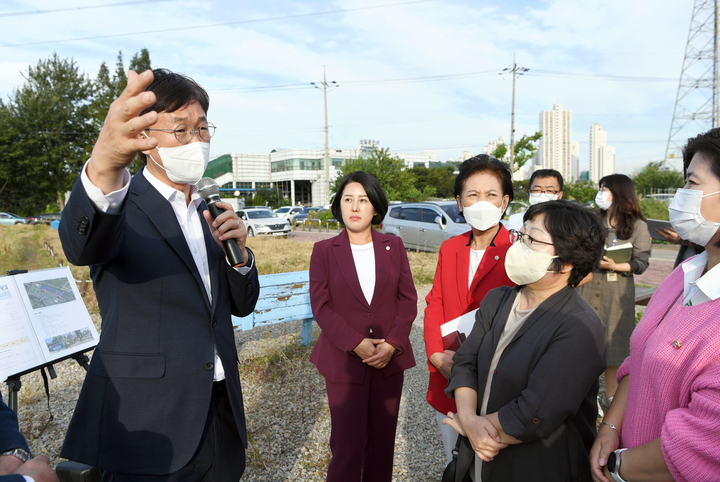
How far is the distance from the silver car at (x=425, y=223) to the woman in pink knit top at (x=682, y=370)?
1024cm

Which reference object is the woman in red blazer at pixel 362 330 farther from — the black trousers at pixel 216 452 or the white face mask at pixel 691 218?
the white face mask at pixel 691 218

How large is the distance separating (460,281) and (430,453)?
5.43 feet

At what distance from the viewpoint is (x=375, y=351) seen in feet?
8.20

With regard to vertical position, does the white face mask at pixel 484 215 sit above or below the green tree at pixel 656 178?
below

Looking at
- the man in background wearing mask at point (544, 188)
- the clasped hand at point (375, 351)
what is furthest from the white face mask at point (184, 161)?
the man in background wearing mask at point (544, 188)

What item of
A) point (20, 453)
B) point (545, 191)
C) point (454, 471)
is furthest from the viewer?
point (545, 191)

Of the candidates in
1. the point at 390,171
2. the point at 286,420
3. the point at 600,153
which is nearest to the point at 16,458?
the point at 286,420

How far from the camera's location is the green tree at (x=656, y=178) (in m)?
42.2

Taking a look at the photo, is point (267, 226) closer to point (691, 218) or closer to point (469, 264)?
point (469, 264)

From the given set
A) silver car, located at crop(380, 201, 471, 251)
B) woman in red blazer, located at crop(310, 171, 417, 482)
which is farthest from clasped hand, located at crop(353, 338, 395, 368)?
silver car, located at crop(380, 201, 471, 251)

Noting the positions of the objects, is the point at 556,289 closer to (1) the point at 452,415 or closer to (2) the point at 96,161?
(1) the point at 452,415

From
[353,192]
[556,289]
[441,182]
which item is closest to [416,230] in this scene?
[353,192]

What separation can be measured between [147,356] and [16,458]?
0.46 metres

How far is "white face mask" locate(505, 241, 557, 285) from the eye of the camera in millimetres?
1786
